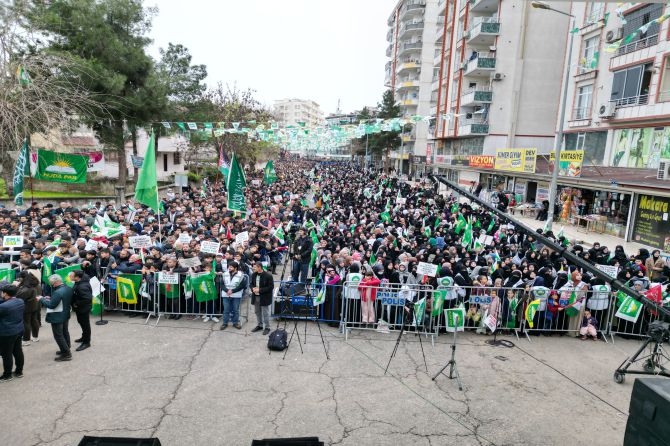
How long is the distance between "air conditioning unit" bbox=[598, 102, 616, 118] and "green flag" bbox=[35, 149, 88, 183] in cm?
2577

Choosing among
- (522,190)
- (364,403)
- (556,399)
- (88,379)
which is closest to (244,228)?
(88,379)

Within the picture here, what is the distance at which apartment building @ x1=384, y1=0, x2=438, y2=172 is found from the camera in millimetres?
61844

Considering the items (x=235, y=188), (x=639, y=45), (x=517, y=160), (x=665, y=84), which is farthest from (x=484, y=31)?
(x=235, y=188)

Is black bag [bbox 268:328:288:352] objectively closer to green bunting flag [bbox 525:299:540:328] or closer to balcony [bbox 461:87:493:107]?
green bunting flag [bbox 525:299:540:328]

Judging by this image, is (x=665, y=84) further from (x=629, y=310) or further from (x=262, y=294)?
(x=262, y=294)

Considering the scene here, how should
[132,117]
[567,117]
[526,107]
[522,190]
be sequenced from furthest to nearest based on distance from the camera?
[526,107], [522,190], [567,117], [132,117]

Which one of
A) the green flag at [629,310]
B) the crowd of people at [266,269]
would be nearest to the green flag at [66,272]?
the crowd of people at [266,269]

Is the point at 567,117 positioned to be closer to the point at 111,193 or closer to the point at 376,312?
the point at 376,312

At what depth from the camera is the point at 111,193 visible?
94.0 ft

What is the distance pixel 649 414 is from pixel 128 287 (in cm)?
925

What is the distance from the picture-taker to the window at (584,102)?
86.5 feet

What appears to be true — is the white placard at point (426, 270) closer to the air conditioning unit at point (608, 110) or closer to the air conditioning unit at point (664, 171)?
the air conditioning unit at point (664, 171)

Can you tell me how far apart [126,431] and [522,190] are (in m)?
30.3

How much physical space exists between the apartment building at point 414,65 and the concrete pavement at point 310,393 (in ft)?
160
